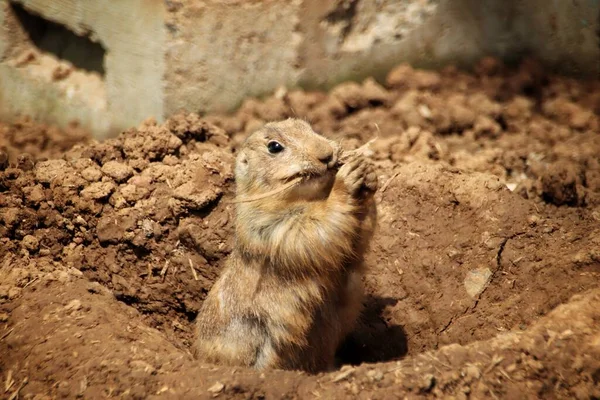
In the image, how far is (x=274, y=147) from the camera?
438 cm

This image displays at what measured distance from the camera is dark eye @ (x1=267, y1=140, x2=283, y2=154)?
4.35 meters

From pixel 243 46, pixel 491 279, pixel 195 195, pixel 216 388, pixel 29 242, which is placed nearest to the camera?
pixel 216 388

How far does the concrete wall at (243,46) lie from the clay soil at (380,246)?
0.76 ft

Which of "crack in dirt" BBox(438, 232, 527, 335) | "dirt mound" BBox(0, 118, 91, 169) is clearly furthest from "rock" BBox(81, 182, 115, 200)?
"crack in dirt" BBox(438, 232, 527, 335)

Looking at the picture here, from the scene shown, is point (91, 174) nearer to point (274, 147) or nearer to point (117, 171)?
point (117, 171)

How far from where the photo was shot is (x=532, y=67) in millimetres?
7031

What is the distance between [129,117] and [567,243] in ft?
14.4

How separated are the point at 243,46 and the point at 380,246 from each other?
2.60m

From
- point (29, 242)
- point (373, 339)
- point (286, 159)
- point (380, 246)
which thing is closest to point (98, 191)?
point (29, 242)

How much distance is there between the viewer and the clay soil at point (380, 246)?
3629 mm

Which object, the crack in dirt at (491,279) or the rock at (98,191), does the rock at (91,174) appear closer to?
the rock at (98,191)

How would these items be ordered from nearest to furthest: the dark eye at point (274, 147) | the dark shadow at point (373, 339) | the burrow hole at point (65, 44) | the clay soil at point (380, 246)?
the clay soil at point (380, 246) → the dark eye at point (274, 147) → the dark shadow at point (373, 339) → the burrow hole at point (65, 44)

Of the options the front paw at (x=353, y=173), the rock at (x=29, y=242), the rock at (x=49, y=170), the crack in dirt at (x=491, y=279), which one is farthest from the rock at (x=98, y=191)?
the crack in dirt at (x=491, y=279)

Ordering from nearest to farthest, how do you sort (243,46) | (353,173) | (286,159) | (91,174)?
(353,173) < (286,159) < (91,174) < (243,46)
